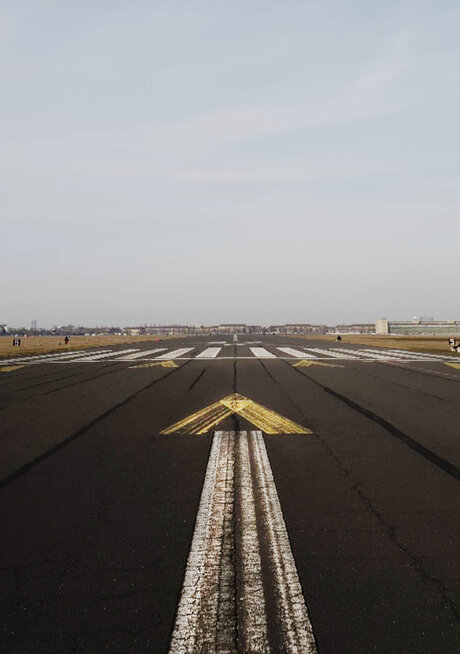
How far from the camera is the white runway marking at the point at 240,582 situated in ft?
7.32

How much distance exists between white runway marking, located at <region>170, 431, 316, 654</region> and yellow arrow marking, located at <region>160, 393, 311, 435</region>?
2.45 metres

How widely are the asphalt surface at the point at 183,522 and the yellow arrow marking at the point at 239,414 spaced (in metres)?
0.24

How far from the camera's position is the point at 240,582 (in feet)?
8.91

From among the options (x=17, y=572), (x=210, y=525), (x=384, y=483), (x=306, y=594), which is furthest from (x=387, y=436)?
(x=17, y=572)

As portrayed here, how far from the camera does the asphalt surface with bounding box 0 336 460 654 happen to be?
7.79ft

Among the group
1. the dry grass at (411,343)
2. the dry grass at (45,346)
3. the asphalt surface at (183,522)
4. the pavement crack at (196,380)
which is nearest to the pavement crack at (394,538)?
the asphalt surface at (183,522)

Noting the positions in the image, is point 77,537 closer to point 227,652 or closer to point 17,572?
point 17,572

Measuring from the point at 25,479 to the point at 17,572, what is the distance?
2.01 meters

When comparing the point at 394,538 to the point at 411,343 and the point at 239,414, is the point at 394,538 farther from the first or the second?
the point at 411,343

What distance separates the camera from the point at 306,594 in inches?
102

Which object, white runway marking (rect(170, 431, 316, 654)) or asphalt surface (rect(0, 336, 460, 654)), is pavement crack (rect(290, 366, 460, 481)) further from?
white runway marking (rect(170, 431, 316, 654))

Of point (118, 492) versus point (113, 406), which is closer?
point (118, 492)

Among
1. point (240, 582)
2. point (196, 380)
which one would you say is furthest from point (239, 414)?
point (240, 582)

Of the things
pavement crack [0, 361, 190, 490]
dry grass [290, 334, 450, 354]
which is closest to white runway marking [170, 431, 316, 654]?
pavement crack [0, 361, 190, 490]
